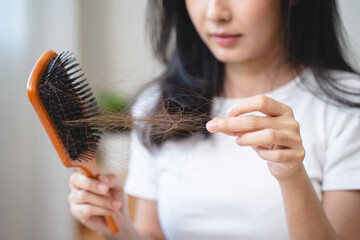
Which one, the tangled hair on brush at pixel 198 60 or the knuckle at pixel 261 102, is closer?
the knuckle at pixel 261 102

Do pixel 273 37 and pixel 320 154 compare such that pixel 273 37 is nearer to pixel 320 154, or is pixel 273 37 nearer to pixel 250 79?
pixel 250 79

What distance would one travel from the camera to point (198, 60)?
89 centimetres

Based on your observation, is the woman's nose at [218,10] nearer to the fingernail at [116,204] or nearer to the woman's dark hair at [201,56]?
the woman's dark hair at [201,56]

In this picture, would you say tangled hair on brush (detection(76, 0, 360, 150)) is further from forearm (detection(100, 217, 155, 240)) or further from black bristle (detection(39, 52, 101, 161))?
forearm (detection(100, 217, 155, 240))

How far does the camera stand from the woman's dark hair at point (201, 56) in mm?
705

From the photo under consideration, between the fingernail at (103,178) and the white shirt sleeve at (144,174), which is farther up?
the fingernail at (103,178)

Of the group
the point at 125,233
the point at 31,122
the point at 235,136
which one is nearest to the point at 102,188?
the point at 125,233

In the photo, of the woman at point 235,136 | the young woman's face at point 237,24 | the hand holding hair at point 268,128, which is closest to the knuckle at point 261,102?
the hand holding hair at point 268,128

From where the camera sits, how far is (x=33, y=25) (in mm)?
1181

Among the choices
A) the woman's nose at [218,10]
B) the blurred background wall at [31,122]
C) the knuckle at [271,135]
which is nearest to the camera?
the knuckle at [271,135]

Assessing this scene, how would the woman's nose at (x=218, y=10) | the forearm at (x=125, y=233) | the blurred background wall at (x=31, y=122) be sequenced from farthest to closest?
the blurred background wall at (x=31, y=122) < the forearm at (x=125, y=233) < the woman's nose at (x=218, y=10)

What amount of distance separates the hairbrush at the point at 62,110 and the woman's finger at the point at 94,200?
0.07m

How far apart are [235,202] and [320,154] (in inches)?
7.9

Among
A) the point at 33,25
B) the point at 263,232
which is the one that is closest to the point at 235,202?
the point at 263,232
